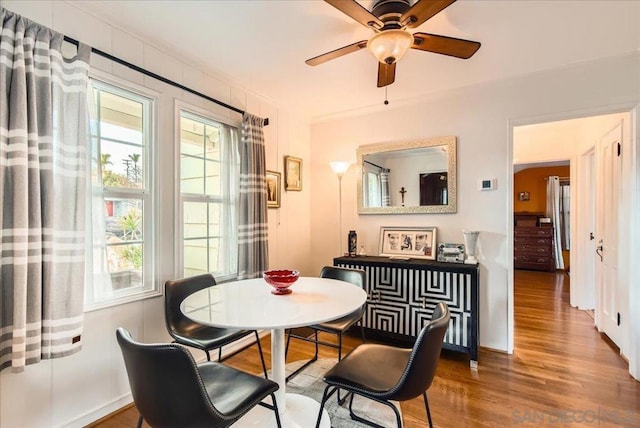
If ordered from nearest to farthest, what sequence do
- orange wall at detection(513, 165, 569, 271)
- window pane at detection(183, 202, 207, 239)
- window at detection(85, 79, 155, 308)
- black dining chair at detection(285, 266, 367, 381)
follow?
1. window at detection(85, 79, 155, 308)
2. black dining chair at detection(285, 266, 367, 381)
3. window pane at detection(183, 202, 207, 239)
4. orange wall at detection(513, 165, 569, 271)

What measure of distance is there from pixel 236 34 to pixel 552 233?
291 inches

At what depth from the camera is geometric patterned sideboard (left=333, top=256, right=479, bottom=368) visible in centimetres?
261

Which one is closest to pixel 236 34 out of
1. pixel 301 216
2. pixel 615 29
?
pixel 301 216

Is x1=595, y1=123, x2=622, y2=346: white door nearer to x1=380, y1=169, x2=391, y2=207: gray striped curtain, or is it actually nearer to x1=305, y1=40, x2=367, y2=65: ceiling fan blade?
x1=380, y1=169, x2=391, y2=207: gray striped curtain

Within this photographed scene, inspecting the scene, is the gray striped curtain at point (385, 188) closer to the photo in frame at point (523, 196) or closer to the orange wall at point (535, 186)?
the orange wall at point (535, 186)

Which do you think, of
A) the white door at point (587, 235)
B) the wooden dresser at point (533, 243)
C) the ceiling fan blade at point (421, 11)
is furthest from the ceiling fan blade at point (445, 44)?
the wooden dresser at point (533, 243)

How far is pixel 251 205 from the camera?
9.36ft

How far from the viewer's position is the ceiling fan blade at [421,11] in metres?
1.40

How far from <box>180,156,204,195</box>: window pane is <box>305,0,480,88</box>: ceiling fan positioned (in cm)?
153

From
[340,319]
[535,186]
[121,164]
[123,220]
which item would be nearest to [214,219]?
[123,220]

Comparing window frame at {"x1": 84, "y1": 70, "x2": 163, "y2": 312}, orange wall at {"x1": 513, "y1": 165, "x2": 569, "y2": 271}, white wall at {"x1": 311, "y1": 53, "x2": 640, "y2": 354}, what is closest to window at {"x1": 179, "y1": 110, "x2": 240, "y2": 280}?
window frame at {"x1": 84, "y1": 70, "x2": 163, "y2": 312}

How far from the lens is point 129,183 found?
2.15m

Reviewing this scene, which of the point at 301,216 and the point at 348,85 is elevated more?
the point at 348,85

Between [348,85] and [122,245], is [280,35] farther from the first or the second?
[122,245]
